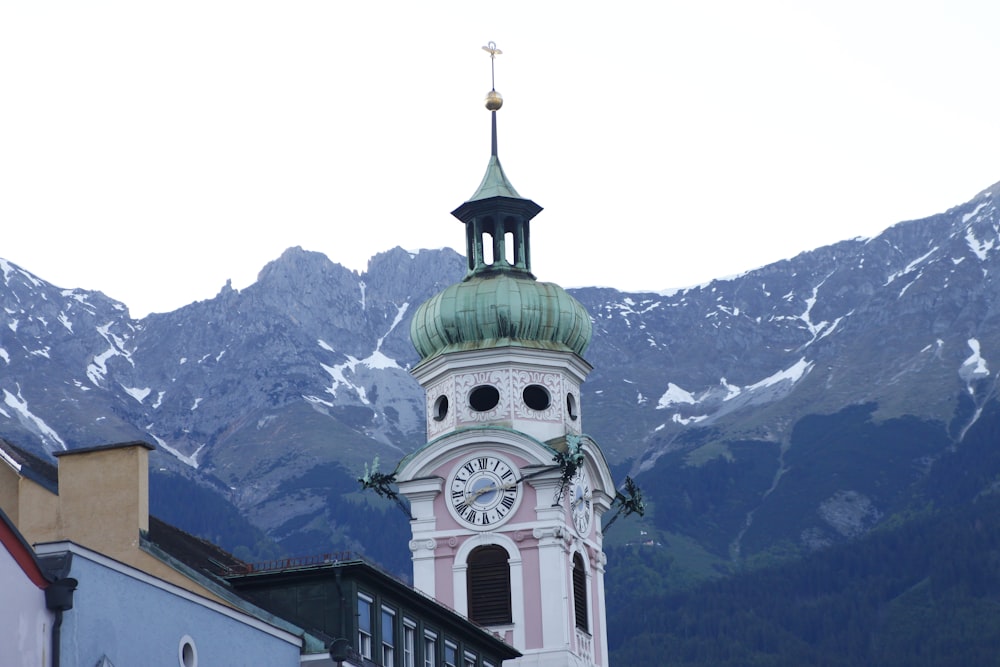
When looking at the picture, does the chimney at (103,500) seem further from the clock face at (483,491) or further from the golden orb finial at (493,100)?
the golden orb finial at (493,100)

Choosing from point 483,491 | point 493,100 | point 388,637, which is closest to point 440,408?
point 483,491

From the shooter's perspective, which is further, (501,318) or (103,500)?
(501,318)

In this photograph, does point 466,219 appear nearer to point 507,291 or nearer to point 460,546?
Answer: point 507,291

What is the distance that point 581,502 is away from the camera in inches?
3292

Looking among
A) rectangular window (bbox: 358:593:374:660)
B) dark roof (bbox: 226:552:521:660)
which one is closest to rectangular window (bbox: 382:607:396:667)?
dark roof (bbox: 226:552:521:660)

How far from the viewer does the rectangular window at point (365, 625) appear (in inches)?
2153

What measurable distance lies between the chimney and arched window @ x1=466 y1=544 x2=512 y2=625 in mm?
30557

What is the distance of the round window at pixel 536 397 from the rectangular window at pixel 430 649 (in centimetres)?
2476

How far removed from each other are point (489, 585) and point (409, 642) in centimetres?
2304

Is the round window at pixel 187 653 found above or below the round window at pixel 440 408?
below

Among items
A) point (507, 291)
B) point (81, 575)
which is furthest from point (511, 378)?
point (81, 575)

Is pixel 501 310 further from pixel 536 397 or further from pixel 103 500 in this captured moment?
pixel 103 500

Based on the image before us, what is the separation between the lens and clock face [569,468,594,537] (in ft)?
273

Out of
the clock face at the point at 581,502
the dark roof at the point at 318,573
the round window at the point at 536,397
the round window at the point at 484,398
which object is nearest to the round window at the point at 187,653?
the dark roof at the point at 318,573
